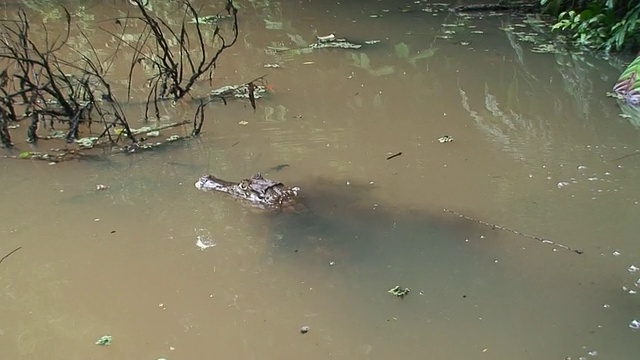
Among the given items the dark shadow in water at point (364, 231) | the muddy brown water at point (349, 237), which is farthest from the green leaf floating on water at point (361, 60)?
the dark shadow in water at point (364, 231)

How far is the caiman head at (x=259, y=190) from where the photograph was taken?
309 cm

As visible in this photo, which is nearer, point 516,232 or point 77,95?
point 516,232

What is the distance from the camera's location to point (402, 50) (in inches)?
226

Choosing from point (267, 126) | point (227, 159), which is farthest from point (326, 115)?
point (227, 159)

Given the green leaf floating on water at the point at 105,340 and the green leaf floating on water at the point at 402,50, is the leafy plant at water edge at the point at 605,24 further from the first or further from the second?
the green leaf floating on water at the point at 105,340

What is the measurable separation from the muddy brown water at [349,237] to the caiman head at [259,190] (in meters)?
0.07

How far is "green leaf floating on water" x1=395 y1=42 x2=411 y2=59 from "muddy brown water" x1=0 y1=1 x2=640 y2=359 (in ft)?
3.23

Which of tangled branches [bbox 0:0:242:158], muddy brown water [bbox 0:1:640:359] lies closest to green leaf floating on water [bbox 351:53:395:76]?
muddy brown water [bbox 0:1:640:359]

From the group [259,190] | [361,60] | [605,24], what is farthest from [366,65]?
[259,190]

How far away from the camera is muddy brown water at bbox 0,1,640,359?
90.0 inches

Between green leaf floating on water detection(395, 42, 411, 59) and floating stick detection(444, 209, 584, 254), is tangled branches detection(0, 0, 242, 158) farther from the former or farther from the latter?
floating stick detection(444, 209, 584, 254)

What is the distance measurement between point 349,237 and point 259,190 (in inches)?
20.3

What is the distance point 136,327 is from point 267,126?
6.41 feet

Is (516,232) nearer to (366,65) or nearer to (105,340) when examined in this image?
(105,340)
